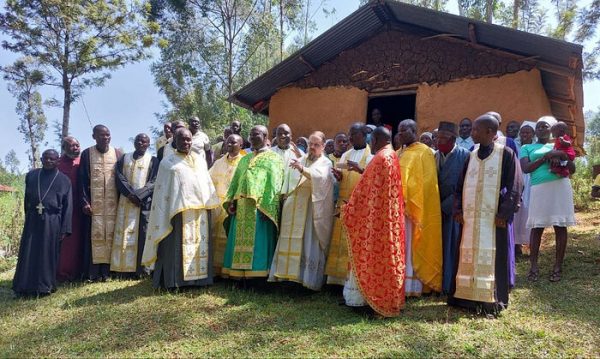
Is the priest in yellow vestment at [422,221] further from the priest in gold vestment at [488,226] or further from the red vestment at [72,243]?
the red vestment at [72,243]

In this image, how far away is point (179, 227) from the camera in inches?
224

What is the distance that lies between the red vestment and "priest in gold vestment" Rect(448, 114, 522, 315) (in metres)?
5.20

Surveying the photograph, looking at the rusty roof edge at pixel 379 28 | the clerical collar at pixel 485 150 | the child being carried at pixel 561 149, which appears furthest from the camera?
the rusty roof edge at pixel 379 28

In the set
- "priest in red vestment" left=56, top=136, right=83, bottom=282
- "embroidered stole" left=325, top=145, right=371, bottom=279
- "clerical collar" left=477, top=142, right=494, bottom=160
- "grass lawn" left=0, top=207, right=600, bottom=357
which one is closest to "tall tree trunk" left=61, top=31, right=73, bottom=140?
"priest in red vestment" left=56, top=136, right=83, bottom=282

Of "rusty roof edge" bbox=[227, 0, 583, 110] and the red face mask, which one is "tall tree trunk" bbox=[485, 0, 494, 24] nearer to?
"rusty roof edge" bbox=[227, 0, 583, 110]

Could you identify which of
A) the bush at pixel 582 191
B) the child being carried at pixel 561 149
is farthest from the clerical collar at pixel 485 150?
the bush at pixel 582 191

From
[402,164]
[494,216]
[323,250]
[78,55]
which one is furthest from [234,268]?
[78,55]

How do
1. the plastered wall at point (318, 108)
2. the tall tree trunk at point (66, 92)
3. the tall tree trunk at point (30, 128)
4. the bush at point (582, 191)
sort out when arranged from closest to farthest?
1. the plastered wall at point (318, 108)
2. the bush at point (582, 191)
3. the tall tree trunk at point (66, 92)
4. the tall tree trunk at point (30, 128)

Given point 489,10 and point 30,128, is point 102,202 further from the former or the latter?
point 30,128

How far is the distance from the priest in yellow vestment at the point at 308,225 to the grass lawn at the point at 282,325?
31cm

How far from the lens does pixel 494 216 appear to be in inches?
178

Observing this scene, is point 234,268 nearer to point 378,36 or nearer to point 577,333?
point 577,333

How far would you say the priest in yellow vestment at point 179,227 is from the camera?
5.60 m

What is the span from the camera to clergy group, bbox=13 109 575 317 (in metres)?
4.51
